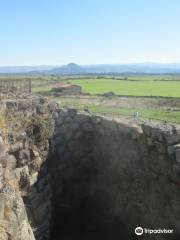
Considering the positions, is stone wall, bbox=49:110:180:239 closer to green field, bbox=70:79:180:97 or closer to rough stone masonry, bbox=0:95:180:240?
rough stone masonry, bbox=0:95:180:240

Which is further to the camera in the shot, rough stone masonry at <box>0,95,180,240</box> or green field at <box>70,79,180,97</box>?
green field at <box>70,79,180,97</box>

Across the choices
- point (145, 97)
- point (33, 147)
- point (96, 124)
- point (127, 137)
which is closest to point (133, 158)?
point (127, 137)

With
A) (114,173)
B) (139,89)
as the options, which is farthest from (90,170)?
(139,89)

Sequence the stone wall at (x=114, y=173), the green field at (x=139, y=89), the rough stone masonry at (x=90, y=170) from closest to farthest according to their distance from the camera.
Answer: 1. the rough stone masonry at (x=90, y=170)
2. the stone wall at (x=114, y=173)
3. the green field at (x=139, y=89)

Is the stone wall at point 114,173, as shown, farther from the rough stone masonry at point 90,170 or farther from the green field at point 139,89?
the green field at point 139,89

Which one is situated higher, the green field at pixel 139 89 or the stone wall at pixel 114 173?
the green field at pixel 139 89

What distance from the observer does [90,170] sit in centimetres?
1641

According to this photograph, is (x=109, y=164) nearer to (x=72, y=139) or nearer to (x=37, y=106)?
(x=72, y=139)

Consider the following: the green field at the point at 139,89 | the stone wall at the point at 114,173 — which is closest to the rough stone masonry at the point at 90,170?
the stone wall at the point at 114,173

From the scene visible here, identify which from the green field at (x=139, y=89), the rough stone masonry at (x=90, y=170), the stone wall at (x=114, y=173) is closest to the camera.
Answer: the rough stone masonry at (x=90, y=170)

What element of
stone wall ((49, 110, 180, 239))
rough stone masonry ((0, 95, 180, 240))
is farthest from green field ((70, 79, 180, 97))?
rough stone masonry ((0, 95, 180, 240))

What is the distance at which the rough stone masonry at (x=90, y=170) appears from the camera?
42.8 ft

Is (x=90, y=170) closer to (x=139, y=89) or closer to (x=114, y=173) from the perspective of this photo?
(x=114, y=173)

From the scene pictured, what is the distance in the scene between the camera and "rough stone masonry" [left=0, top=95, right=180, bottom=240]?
1305cm
